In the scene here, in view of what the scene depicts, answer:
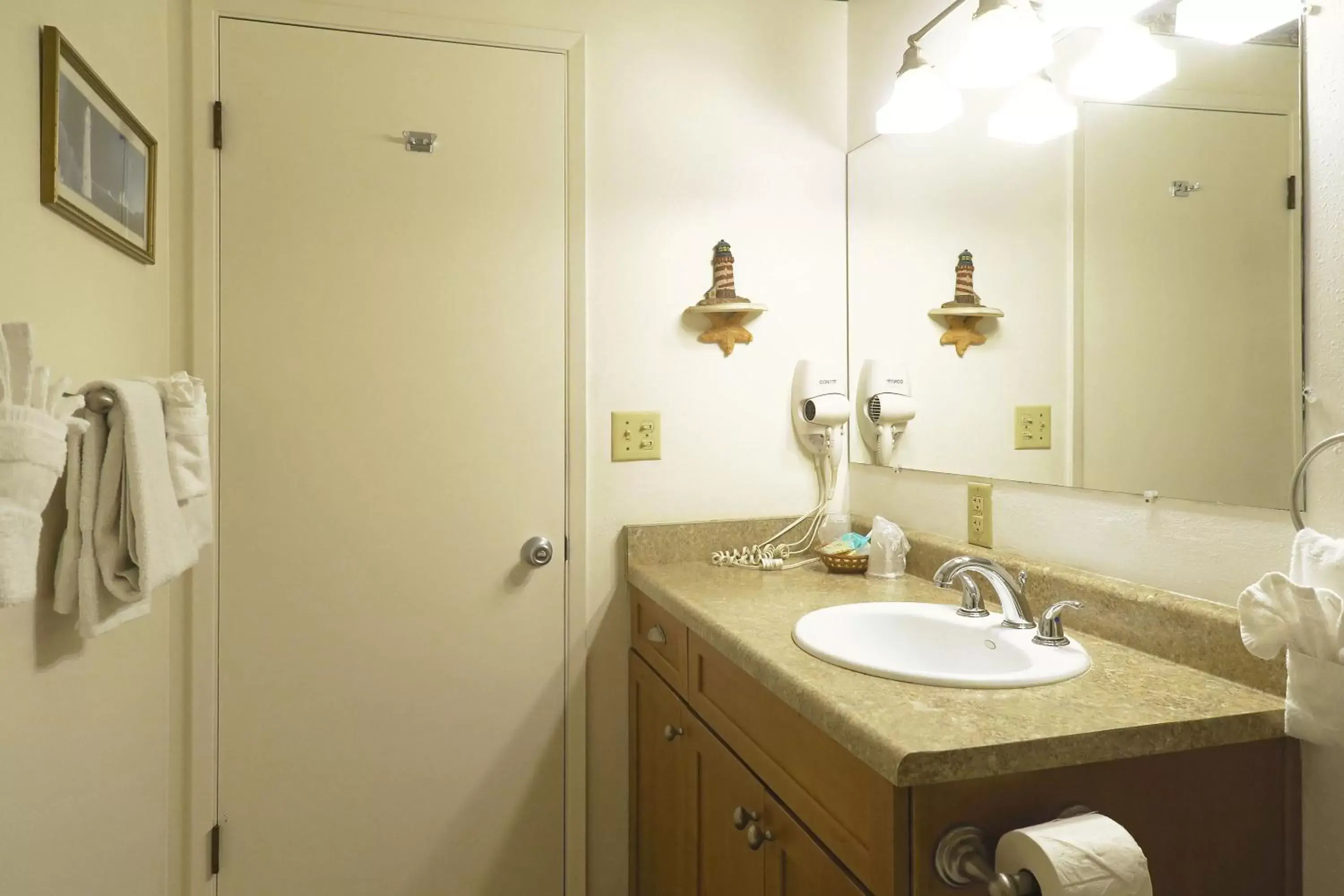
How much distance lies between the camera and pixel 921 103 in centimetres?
158

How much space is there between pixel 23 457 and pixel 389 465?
3.12 feet

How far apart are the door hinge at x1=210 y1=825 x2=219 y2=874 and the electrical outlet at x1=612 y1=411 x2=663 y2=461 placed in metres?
1.12

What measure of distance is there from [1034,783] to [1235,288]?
72 centimetres

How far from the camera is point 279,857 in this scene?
1.67 meters

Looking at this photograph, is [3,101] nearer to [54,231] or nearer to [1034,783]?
[54,231]

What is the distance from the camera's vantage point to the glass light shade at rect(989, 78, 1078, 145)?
4.48 ft

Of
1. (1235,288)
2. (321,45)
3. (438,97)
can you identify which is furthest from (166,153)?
(1235,288)

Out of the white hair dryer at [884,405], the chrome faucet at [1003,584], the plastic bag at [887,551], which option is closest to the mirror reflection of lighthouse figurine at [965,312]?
the white hair dryer at [884,405]


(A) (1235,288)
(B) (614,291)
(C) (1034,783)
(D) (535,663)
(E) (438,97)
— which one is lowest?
(D) (535,663)

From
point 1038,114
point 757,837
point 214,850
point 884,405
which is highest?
point 1038,114

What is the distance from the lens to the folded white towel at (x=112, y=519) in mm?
997

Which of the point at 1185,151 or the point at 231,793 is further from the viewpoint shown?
the point at 231,793

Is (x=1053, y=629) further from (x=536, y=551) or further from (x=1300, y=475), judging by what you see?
(x=536, y=551)

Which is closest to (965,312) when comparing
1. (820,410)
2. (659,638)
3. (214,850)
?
(820,410)
